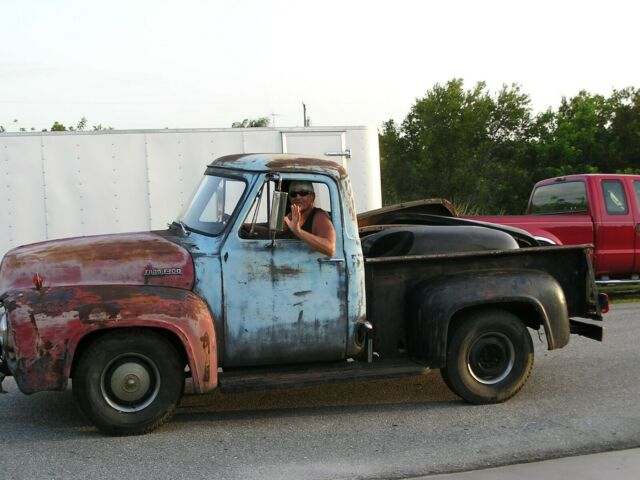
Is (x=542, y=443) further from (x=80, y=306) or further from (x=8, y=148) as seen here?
(x=8, y=148)

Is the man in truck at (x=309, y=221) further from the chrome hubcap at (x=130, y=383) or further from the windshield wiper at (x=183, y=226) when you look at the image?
the chrome hubcap at (x=130, y=383)

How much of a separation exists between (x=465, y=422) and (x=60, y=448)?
2885mm

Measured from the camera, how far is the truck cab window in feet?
40.2

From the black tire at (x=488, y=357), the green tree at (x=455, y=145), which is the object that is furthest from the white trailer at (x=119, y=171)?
the green tree at (x=455, y=145)

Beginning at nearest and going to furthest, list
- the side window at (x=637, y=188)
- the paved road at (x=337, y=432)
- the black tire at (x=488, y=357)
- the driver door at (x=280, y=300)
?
the paved road at (x=337, y=432), the driver door at (x=280, y=300), the black tire at (x=488, y=357), the side window at (x=637, y=188)

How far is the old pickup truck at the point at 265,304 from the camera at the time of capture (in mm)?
5328

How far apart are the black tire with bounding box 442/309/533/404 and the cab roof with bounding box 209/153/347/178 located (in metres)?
1.60

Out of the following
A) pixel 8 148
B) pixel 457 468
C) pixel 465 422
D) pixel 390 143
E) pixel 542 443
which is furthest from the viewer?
pixel 390 143

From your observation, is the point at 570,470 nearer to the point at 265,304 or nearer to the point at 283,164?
the point at 265,304

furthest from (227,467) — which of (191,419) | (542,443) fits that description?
(542,443)

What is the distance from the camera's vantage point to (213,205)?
604 cm

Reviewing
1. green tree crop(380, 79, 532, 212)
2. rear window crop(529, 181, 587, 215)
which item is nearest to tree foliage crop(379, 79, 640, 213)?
green tree crop(380, 79, 532, 212)

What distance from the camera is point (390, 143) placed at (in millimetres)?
42125

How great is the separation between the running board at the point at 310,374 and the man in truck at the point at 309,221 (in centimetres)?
88
